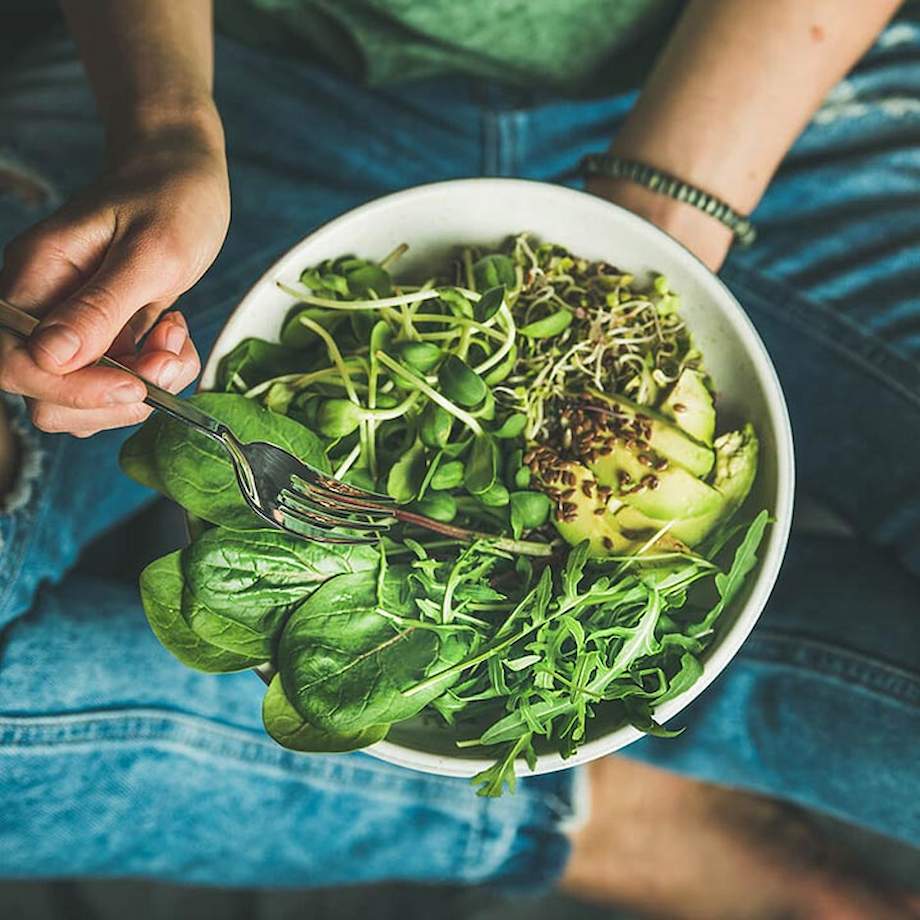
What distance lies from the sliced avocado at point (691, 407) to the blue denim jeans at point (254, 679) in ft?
0.91

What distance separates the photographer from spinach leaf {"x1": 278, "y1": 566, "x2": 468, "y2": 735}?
584 mm

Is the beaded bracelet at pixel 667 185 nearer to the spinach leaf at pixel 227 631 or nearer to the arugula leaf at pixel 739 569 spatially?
the arugula leaf at pixel 739 569

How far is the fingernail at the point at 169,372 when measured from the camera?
1.86 ft

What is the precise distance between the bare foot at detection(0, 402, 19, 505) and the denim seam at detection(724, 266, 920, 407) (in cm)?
63

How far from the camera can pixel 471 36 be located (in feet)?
2.81

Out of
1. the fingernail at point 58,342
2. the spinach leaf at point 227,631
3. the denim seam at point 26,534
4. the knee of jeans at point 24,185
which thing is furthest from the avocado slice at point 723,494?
the knee of jeans at point 24,185

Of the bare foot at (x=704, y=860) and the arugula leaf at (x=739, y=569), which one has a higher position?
the arugula leaf at (x=739, y=569)

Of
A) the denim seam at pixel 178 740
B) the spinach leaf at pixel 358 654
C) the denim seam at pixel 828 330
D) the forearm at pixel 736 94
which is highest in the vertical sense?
the forearm at pixel 736 94

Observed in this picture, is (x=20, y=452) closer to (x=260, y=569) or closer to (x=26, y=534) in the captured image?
(x=26, y=534)

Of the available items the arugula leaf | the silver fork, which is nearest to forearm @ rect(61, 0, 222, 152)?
the silver fork

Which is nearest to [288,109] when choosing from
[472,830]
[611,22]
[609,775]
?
[611,22]

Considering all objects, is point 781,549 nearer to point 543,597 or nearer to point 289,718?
point 543,597

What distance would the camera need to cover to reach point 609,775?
1.20 meters

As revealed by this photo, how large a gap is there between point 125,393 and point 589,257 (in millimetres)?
337
